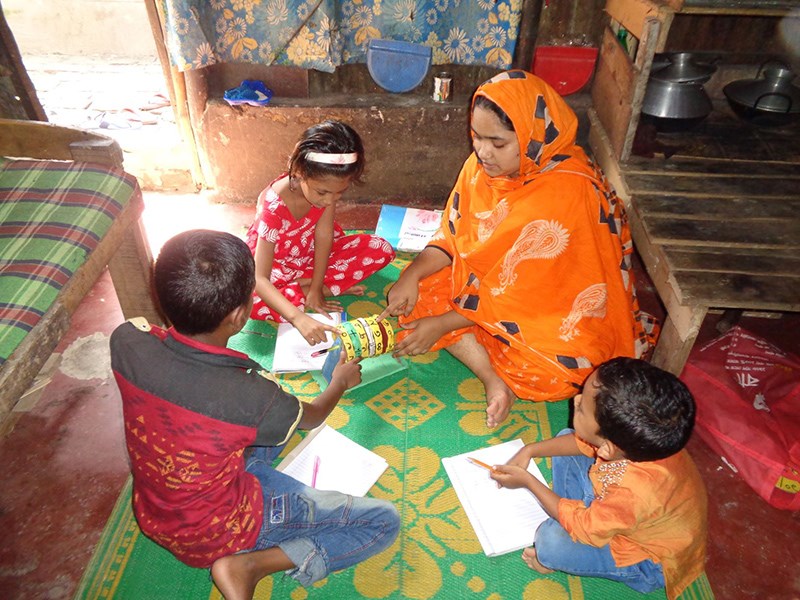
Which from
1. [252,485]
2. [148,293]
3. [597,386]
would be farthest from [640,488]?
[148,293]

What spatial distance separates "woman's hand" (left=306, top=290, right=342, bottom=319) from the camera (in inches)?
93.6

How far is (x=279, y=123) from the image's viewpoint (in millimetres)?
2975

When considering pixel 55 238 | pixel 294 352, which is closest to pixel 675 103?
pixel 294 352

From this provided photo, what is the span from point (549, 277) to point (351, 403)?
2.81 feet

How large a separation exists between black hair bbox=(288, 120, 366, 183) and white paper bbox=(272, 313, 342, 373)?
24.9 inches

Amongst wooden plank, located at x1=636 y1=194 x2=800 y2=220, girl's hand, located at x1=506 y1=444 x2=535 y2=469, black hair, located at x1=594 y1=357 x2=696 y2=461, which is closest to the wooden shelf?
wooden plank, located at x1=636 y1=194 x2=800 y2=220

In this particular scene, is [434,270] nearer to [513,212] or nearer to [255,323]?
[513,212]

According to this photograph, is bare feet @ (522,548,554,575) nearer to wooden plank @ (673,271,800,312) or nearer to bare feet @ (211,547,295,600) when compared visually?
bare feet @ (211,547,295,600)

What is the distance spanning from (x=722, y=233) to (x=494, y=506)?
1.26 meters

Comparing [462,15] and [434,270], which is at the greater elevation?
[462,15]

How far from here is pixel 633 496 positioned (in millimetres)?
1314

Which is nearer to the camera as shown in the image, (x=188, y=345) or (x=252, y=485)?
(x=188, y=345)

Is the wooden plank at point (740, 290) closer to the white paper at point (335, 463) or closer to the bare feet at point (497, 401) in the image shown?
the bare feet at point (497, 401)

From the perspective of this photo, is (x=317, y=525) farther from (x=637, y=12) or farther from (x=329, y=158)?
(x=637, y=12)
